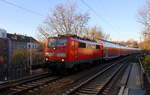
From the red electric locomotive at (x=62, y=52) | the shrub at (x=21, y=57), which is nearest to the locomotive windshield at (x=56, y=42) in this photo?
the red electric locomotive at (x=62, y=52)

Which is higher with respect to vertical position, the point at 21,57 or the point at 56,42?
the point at 56,42

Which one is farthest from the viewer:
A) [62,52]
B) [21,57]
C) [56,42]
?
[21,57]

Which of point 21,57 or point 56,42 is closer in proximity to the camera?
point 56,42

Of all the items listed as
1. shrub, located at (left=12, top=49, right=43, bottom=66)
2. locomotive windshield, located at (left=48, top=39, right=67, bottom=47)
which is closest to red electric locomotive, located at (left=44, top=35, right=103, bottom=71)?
locomotive windshield, located at (left=48, top=39, right=67, bottom=47)

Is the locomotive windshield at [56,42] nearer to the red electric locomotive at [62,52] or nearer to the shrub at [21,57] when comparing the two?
the red electric locomotive at [62,52]

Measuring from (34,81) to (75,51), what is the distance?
14.6 ft

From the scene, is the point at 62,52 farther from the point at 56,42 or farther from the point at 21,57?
the point at 21,57

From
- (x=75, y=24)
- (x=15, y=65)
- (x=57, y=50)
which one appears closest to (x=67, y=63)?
(x=57, y=50)

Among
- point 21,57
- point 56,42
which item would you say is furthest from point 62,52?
point 21,57

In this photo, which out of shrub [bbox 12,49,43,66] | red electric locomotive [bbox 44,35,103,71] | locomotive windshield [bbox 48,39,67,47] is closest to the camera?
red electric locomotive [bbox 44,35,103,71]

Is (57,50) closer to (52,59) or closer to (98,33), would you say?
Answer: (52,59)

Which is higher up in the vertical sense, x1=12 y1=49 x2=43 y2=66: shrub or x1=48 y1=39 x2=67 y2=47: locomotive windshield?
x1=48 y1=39 x2=67 y2=47: locomotive windshield

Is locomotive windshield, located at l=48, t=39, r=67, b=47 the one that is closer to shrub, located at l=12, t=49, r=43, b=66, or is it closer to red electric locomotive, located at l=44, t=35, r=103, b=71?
red electric locomotive, located at l=44, t=35, r=103, b=71

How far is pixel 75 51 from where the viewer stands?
524 inches
